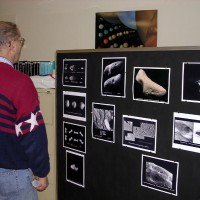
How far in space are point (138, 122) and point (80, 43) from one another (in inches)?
59.2

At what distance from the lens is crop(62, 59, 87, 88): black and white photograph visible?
2.05 m

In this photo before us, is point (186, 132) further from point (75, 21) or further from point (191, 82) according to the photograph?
point (75, 21)

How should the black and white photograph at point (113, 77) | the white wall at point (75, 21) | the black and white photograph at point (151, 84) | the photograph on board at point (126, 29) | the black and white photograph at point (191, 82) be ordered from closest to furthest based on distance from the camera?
the black and white photograph at point (191, 82)
the black and white photograph at point (151, 84)
the black and white photograph at point (113, 77)
the white wall at point (75, 21)
the photograph on board at point (126, 29)

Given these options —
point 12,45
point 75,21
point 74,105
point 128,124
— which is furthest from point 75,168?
point 75,21

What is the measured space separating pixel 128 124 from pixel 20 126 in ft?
2.14

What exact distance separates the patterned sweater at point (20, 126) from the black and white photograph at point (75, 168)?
1.89 feet

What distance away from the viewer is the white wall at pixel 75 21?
2.36 m

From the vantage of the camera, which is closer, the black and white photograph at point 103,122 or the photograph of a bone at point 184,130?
the photograph of a bone at point 184,130

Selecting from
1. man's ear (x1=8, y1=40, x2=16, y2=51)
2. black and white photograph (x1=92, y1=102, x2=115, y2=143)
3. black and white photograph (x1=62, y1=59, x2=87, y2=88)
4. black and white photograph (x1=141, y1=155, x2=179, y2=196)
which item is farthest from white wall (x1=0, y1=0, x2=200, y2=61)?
man's ear (x1=8, y1=40, x2=16, y2=51)

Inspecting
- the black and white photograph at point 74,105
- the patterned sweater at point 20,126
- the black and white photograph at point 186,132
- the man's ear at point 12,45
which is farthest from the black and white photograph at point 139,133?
the man's ear at point 12,45

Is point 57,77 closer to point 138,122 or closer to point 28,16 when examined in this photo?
point 138,122

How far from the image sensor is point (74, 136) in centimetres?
216

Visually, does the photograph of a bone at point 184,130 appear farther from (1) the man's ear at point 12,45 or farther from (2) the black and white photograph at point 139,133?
(1) the man's ear at point 12,45

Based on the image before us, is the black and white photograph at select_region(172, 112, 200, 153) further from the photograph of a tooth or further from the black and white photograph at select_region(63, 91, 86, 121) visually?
the black and white photograph at select_region(63, 91, 86, 121)
